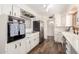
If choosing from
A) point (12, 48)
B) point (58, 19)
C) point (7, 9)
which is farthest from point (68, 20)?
point (12, 48)

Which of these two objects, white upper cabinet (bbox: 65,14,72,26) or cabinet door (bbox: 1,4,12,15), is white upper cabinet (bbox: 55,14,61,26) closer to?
white upper cabinet (bbox: 65,14,72,26)

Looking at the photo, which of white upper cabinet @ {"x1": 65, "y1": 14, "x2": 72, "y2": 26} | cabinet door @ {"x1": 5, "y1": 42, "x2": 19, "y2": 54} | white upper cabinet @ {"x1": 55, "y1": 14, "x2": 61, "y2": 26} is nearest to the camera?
cabinet door @ {"x1": 5, "y1": 42, "x2": 19, "y2": 54}

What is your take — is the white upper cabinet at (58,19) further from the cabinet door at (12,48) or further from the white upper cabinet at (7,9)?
the cabinet door at (12,48)

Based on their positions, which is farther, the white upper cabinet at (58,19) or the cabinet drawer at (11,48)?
the white upper cabinet at (58,19)

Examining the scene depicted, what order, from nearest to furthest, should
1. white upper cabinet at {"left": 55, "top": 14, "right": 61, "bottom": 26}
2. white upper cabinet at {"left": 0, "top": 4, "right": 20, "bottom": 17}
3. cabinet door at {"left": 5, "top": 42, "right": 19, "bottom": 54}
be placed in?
cabinet door at {"left": 5, "top": 42, "right": 19, "bottom": 54} → white upper cabinet at {"left": 0, "top": 4, "right": 20, "bottom": 17} → white upper cabinet at {"left": 55, "top": 14, "right": 61, "bottom": 26}

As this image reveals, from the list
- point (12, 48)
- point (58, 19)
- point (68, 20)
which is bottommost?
point (12, 48)

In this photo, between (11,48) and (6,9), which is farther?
(6,9)

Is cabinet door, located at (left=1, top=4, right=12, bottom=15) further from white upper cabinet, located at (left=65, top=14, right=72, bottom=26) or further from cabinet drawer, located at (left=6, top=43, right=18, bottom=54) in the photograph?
white upper cabinet, located at (left=65, top=14, right=72, bottom=26)

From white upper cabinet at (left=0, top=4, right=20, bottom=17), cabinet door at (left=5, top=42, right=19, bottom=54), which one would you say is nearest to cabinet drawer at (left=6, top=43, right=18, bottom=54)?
cabinet door at (left=5, top=42, right=19, bottom=54)

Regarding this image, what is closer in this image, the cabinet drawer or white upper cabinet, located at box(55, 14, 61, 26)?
the cabinet drawer

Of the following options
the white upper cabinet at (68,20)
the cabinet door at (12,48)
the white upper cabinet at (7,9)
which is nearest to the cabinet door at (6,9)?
the white upper cabinet at (7,9)

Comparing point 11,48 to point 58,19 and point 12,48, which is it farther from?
point 58,19

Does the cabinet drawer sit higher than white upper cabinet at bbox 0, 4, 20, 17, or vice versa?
white upper cabinet at bbox 0, 4, 20, 17
